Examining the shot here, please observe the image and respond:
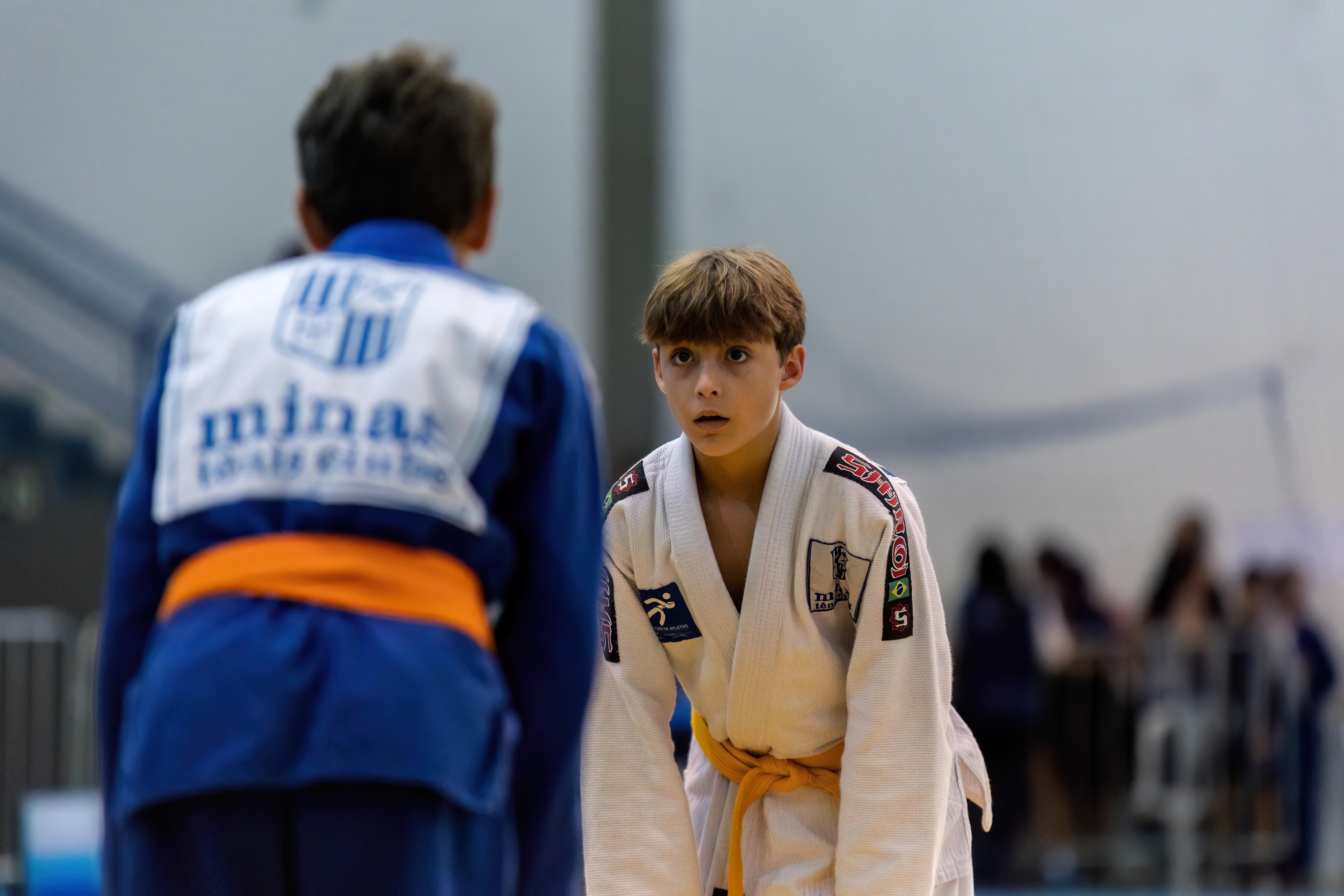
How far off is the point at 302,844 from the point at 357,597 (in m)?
0.24

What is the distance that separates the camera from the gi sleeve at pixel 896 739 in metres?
1.92

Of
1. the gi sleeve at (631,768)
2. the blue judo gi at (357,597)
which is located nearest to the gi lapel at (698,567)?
the gi sleeve at (631,768)

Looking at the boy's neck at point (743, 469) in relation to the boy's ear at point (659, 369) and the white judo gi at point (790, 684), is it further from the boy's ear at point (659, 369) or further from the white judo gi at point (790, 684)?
the boy's ear at point (659, 369)

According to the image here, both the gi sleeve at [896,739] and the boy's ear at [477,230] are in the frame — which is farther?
the gi sleeve at [896,739]

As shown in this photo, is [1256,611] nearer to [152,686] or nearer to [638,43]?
[638,43]

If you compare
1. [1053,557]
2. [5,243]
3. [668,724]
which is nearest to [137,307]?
[5,243]

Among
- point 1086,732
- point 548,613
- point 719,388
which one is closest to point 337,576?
point 548,613

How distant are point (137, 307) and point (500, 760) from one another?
579 cm

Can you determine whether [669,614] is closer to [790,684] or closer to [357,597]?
[790,684]

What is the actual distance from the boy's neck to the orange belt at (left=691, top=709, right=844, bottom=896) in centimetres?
40

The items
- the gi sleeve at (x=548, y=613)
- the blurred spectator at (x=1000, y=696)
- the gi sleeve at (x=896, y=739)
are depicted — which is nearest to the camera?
the gi sleeve at (x=548, y=613)

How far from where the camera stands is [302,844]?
1.27 m

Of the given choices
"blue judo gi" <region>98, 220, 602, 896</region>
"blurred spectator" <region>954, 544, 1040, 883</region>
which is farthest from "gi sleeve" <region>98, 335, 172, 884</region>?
"blurred spectator" <region>954, 544, 1040, 883</region>

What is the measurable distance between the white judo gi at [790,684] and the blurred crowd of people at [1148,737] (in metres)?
4.02
